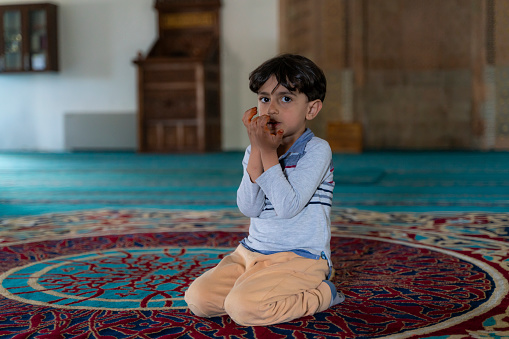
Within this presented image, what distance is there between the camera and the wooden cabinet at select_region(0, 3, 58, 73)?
9.67m

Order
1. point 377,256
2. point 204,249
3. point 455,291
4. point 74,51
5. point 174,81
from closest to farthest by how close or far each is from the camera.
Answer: point 455,291
point 377,256
point 204,249
point 174,81
point 74,51

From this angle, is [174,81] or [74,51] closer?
[174,81]

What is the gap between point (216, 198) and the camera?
398 centimetres

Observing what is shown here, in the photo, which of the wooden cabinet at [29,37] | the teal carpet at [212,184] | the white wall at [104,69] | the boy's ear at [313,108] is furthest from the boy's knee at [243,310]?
the wooden cabinet at [29,37]

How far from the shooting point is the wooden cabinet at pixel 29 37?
967 centimetres

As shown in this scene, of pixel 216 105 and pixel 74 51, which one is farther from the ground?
pixel 74 51

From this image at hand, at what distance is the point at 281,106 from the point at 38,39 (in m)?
9.08

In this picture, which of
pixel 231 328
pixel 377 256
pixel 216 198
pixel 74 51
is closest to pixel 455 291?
pixel 377 256

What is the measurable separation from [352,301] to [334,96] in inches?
307

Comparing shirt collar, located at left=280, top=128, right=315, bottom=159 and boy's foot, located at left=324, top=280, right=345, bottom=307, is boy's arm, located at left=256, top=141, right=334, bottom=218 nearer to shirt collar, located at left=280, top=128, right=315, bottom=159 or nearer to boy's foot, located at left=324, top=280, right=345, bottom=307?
shirt collar, located at left=280, top=128, right=315, bottom=159

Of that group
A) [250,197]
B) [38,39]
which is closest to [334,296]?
[250,197]

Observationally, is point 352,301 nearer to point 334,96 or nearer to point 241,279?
point 241,279

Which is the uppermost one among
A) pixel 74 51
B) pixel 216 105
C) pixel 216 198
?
pixel 74 51

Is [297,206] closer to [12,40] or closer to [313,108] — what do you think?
[313,108]
